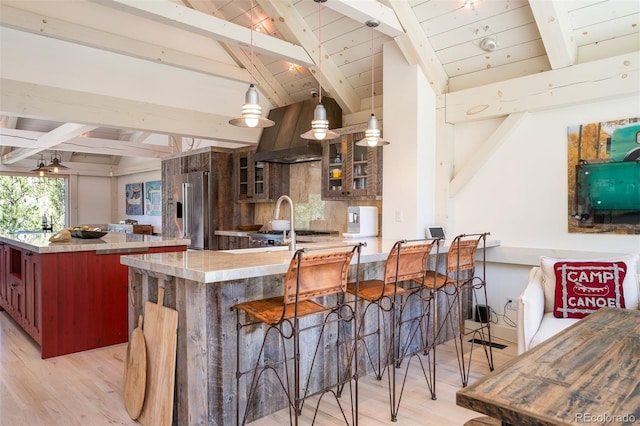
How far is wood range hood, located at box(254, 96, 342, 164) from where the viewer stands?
5234mm

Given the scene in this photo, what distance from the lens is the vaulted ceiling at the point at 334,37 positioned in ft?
11.2

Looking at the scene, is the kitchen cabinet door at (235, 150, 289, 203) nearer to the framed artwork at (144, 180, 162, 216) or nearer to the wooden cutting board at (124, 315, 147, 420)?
the wooden cutting board at (124, 315, 147, 420)

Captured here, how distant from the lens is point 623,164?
133 inches

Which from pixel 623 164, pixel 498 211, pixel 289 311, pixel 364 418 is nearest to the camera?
pixel 289 311

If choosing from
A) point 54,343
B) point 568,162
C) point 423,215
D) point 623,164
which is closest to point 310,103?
point 423,215

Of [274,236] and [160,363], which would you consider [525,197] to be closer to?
[274,236]

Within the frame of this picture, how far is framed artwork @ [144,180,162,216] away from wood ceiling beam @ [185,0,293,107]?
16.0ft

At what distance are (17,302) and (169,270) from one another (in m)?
3.04

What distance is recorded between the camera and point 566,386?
1202mm

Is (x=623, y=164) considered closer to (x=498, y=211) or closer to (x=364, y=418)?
(x=498, y=211)

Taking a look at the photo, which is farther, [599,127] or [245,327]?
[599,127]

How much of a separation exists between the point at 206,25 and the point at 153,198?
7073 millimetres

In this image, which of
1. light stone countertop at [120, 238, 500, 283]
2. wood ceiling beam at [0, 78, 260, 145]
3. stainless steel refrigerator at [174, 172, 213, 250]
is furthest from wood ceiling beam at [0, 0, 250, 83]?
light stone countertop at [120, 238, 500, 283]
